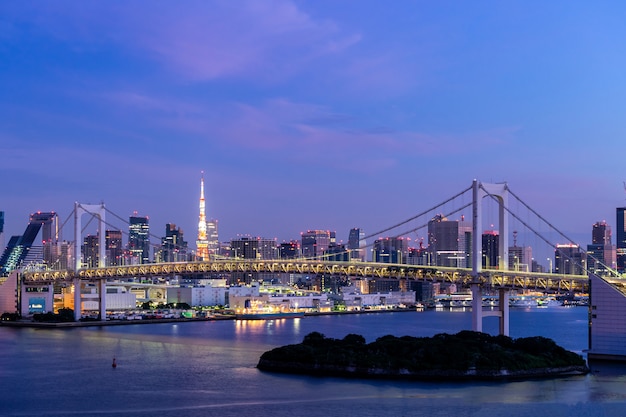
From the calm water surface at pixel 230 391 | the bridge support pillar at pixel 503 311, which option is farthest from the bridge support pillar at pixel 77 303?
the bridge support pillar at pixel 503 311

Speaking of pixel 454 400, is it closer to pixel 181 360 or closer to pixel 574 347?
pixel 181 360

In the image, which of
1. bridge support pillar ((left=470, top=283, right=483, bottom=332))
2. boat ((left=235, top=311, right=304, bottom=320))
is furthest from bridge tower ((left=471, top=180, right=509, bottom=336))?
boat ((left=235, top=311, right=304, bottom=320))

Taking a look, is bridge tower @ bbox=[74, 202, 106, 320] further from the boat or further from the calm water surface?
the calm water surface

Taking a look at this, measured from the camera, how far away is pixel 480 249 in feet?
96.4

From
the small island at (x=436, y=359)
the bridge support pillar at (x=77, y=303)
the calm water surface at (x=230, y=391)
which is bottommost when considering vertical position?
the calm water surface at (x=230, y=391)

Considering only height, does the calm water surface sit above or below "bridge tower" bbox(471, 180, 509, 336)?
below

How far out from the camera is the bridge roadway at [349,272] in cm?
2898

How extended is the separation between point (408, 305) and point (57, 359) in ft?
185


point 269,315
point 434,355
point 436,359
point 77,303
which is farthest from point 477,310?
point 269,315

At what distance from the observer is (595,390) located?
74.7 ft

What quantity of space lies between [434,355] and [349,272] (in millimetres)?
10783

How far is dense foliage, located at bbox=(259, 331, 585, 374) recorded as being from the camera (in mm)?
24797

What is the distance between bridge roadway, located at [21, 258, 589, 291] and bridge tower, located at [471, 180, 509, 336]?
312 mm

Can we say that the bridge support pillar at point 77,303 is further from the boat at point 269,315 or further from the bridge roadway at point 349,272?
the boat at point 269,315
